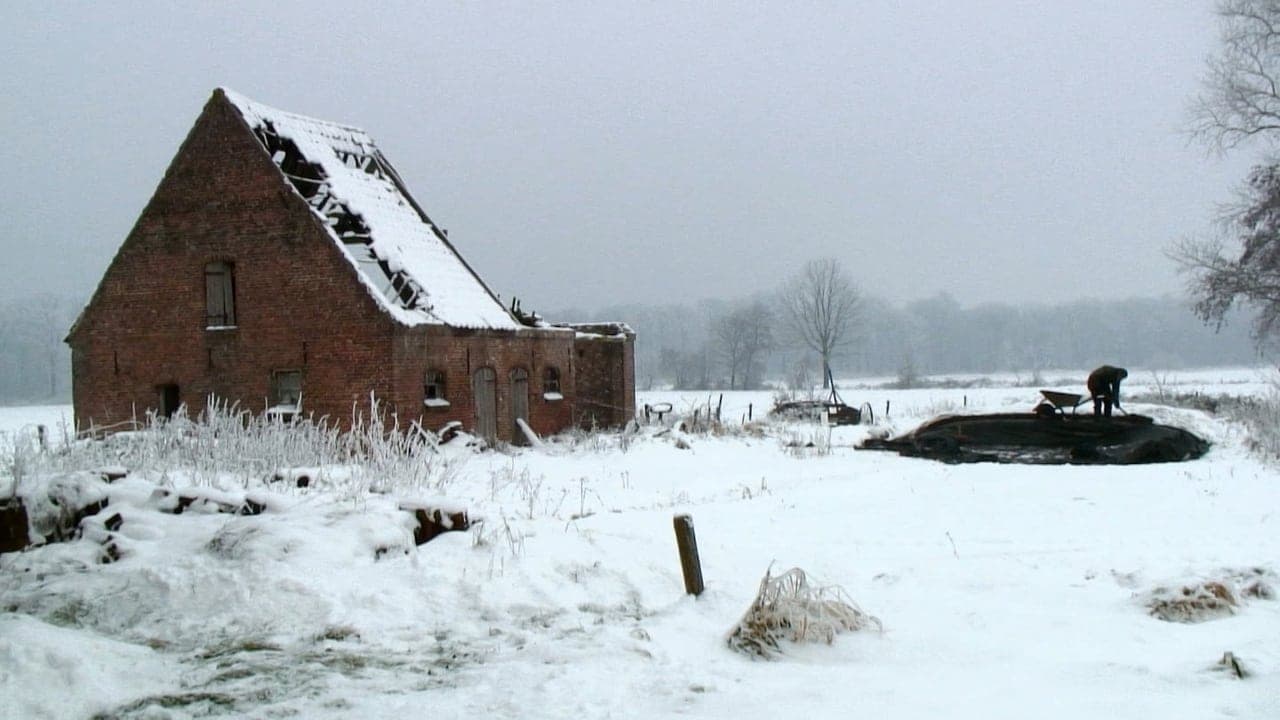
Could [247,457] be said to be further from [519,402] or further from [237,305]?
[519,402]

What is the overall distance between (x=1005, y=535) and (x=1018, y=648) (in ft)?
14.1

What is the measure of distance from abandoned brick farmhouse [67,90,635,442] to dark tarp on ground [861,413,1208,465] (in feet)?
32.1

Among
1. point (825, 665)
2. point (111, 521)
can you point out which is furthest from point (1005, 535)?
point (111, 521)

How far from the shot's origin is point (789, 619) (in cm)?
652

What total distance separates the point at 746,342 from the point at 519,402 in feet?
255

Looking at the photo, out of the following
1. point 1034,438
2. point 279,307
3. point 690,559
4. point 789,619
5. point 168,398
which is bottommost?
point 1034,438

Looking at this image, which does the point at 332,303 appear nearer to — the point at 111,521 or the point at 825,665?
the point at 111,521

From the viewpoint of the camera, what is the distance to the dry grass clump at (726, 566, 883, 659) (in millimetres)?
6441

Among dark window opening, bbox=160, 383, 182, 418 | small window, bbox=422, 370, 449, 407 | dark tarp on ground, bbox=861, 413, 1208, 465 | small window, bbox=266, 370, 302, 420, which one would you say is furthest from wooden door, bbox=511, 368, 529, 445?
dark tarp on ground, bbox=861, 413, 1208, 465

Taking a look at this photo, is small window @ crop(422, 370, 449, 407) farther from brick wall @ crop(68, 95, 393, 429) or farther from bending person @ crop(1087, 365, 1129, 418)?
bending person @ crop(1087, 365, 1129, 418)

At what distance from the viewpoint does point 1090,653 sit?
251 inches

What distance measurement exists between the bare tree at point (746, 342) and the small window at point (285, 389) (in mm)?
77748

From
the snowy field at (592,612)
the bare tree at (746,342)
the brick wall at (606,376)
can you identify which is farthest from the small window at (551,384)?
the bare tree at (746,342)

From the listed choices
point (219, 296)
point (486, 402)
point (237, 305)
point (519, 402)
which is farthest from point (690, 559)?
point (219, 296)
